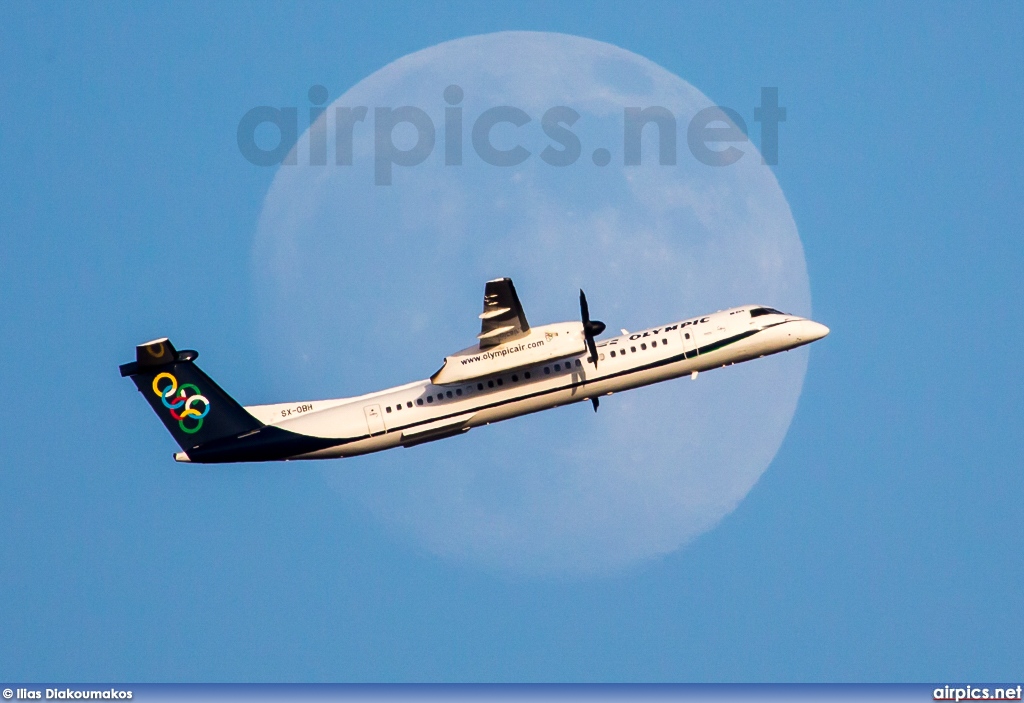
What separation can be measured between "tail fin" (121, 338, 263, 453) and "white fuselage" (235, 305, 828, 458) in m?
1.00

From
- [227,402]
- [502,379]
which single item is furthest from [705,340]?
[227,402]

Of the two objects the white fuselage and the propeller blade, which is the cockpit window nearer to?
the white fuselage

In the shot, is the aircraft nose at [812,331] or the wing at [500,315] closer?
the wing at [500,315]

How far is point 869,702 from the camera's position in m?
67.5

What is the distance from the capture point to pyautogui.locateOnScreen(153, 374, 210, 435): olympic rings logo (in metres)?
→ 56.3

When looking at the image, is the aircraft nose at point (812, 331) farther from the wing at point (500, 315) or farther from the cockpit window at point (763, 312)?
the wing at point (500, 315)

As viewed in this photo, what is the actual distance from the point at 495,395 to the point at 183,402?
40.0 ft

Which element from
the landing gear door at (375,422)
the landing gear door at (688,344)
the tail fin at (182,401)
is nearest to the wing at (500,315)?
the landing gear door at (375,422)

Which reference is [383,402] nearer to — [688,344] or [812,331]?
[688,344]

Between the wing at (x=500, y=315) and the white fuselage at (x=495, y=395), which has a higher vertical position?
the wing at (x=500, y=315)

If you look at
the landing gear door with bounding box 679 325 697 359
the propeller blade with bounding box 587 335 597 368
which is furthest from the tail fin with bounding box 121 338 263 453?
the landing gear door with bounding box 679 325 697 359

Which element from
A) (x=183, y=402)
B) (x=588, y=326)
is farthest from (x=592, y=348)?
(x=183, y=402)

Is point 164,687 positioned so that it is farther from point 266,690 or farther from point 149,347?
point 149,347

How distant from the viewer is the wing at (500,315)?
173ft
